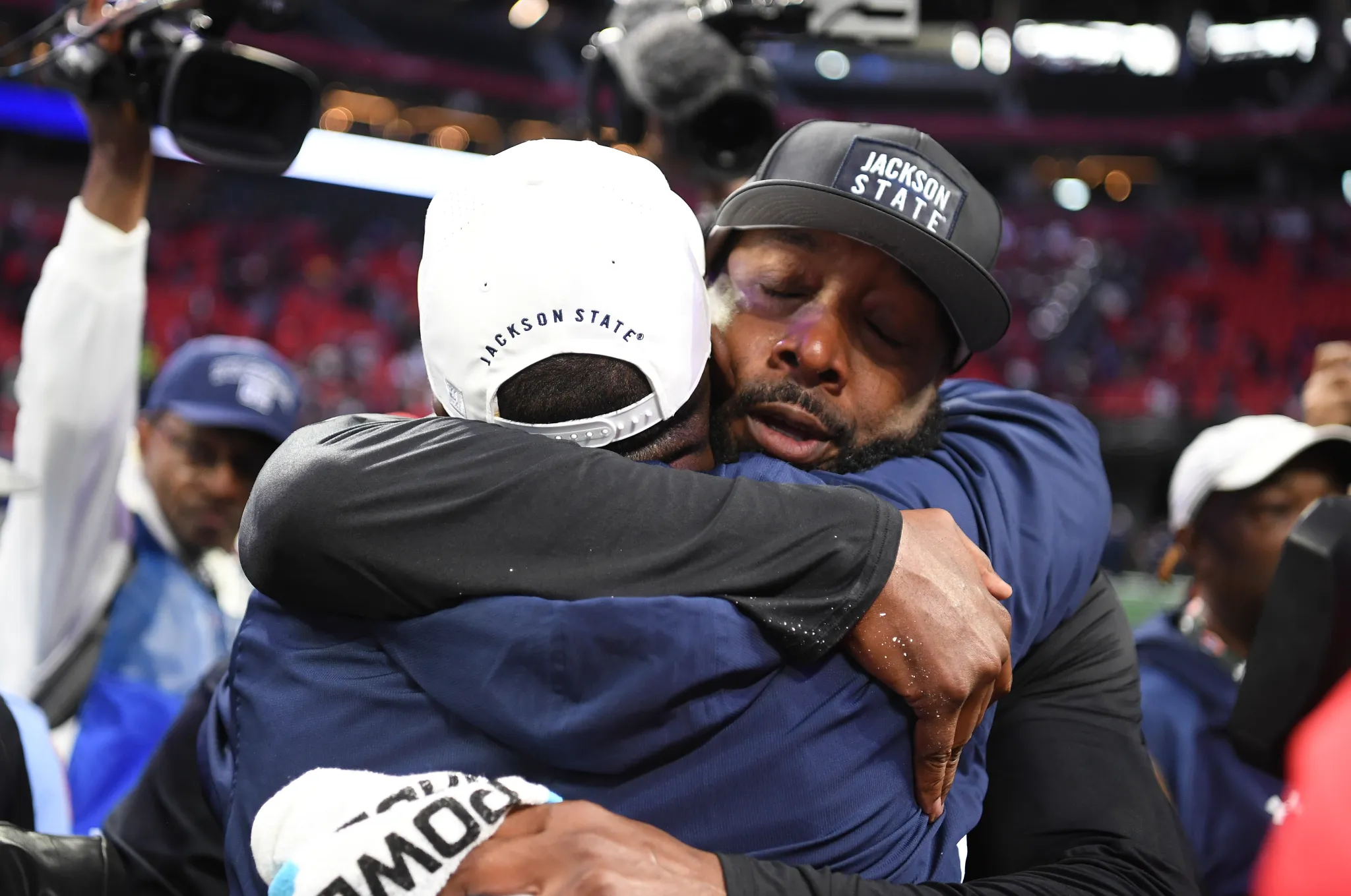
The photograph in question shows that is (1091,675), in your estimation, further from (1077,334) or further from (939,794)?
(1077,334)

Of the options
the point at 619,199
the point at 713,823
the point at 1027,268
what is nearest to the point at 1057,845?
the point at 713,823

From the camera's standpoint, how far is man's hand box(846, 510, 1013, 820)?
103 centimetres

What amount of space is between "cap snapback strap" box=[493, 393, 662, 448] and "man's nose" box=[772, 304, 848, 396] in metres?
0.29

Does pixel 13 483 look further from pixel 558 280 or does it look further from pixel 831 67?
pixel 831 67

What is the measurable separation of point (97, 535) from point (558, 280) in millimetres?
1717

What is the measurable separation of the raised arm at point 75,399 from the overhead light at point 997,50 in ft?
62.4

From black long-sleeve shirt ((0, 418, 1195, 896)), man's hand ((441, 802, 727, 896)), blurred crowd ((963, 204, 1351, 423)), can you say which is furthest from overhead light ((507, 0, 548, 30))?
man's hand ((441, 802, 727, 896))

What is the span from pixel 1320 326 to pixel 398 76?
1448 cm

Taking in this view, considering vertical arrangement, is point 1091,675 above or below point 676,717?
below

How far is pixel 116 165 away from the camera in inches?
86.0

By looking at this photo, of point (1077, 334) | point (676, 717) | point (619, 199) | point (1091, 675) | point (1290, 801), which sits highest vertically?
point (619, 199)

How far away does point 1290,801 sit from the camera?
2.27m

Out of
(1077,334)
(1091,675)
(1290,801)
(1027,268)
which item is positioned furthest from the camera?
(1027,268)

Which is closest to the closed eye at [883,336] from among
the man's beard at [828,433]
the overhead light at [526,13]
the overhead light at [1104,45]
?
the man's beard at [828,433]
